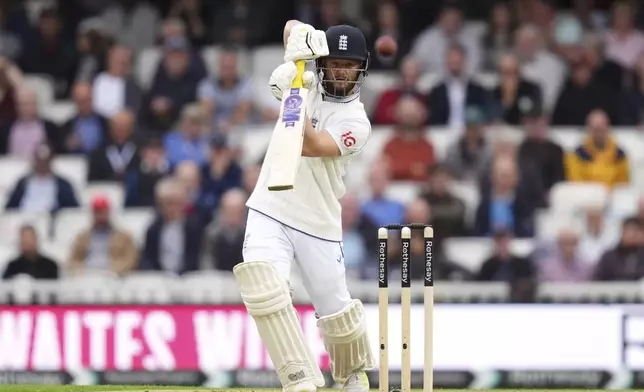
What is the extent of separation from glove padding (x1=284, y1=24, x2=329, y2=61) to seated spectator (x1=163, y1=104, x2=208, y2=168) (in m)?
6.21

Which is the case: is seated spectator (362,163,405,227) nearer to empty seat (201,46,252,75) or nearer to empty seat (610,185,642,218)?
empty seat (610,185,642,218)

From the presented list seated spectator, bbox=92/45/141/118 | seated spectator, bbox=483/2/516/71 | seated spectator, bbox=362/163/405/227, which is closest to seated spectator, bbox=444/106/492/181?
seated spectator, bbox=362/163/405/227

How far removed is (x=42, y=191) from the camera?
12711mm

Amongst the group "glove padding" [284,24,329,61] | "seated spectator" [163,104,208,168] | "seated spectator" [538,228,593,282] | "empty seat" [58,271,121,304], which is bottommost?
"seated spectator" [538,228,593,282]

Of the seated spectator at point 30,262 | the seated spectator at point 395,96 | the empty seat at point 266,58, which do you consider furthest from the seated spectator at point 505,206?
the seated spectator at point 30,262

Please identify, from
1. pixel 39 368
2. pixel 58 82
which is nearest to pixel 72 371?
pixel 39 368

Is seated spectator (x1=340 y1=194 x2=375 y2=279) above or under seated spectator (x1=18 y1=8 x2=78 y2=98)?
under

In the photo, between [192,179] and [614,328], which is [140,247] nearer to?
[192,179]

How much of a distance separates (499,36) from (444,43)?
63 cm

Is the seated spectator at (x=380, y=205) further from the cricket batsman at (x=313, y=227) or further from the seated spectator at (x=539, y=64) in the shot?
the cricket batsman at (x=313, y=227)

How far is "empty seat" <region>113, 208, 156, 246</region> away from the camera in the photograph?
12.5 meters

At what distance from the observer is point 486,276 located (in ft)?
37.8

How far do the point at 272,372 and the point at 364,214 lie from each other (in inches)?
91.3

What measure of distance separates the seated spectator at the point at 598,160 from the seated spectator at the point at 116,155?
12.9 ft
